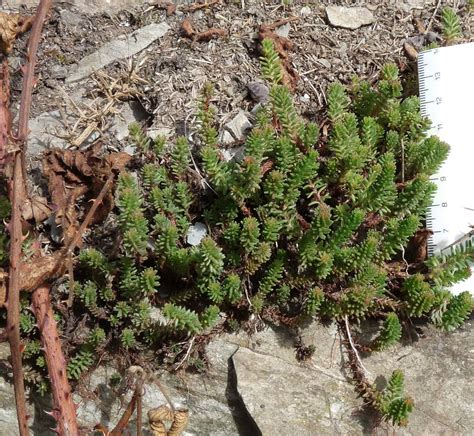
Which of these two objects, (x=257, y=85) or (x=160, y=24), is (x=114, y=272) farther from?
(x=160, y=24)

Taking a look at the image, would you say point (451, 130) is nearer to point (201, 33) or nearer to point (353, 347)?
point (353, 347)

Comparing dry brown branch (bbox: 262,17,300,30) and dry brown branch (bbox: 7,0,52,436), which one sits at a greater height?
dry brown branch (bbox: 262,17,300,30)

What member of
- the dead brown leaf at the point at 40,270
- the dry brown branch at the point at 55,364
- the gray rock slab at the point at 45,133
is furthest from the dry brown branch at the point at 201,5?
the dry brown branch at the point at 55,364

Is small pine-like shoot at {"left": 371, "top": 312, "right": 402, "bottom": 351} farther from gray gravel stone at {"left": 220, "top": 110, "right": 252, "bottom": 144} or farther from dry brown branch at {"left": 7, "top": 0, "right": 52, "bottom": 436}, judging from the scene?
dry brown branch at {"left": 7, "top": 0, "right": 52, "bottom": 436}

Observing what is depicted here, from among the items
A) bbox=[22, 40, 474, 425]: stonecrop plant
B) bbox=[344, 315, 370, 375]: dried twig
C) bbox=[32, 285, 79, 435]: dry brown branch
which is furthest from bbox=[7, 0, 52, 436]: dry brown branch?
bbox=[344, 315, 370, 375]: dried twig

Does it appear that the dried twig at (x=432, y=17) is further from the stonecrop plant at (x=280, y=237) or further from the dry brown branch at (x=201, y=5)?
the dry brown branch at (x=201, y=5)

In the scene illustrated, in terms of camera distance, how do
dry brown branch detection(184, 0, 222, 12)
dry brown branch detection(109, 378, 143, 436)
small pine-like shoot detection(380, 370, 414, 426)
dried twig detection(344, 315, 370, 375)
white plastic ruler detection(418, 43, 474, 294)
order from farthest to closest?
1. dry brown branch detection(184, 0, 222, 12)
2. white plastic ruler detection(418, 43, 474, 294)
3. dried twig detection(344, 315, 370, 375)
4. small pine-like shoot detection(380, 370, 414, 426)
5. dry brown branch detection(109, 378, 143, 436)

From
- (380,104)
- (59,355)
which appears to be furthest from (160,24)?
(59,355)

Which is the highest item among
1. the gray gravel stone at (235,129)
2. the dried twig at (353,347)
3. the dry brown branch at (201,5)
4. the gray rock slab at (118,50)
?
the dry brown branch at (201,5)
